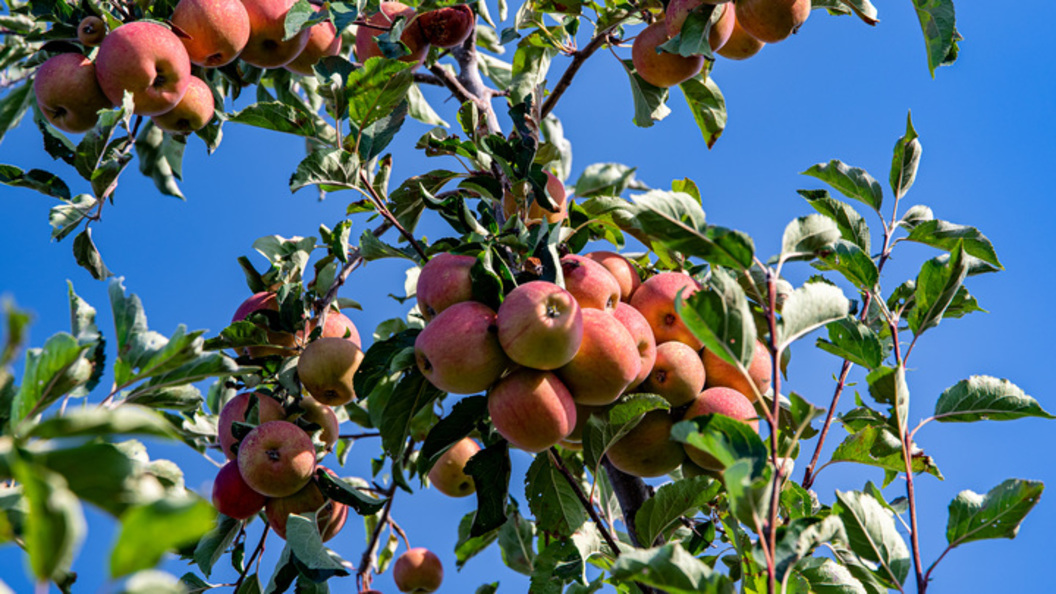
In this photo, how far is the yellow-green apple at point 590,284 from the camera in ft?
6.97

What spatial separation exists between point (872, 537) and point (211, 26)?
8.31 ft

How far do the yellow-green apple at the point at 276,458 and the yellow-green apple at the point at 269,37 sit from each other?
4.58ft

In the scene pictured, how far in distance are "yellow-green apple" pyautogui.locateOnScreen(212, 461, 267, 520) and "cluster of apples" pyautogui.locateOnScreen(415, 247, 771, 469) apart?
0.86 m

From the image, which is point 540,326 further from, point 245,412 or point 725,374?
point 245,412

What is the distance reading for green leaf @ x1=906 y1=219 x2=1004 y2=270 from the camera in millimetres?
2166

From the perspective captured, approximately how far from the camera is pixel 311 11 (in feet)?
8.74

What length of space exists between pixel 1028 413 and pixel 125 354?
1937mm

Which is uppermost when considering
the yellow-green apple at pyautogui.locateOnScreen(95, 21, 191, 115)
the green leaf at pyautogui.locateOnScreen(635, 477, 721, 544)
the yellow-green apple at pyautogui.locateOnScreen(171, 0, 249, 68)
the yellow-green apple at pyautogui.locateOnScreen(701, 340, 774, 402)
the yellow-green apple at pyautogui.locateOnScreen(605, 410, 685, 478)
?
the yellow-green apple at pyautogui.locateOnScreen(171, 0, 249, 68)

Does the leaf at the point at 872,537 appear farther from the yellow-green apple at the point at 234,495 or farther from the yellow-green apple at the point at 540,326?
the yellow-green apple at the point at 234,495

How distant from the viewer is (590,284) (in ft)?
6.97

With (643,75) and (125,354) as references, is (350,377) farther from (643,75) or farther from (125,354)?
(643,75)

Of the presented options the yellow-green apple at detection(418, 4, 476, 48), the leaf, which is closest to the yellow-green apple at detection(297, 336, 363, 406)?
the yellow-green apple at detection(418, 4, 476, 48)

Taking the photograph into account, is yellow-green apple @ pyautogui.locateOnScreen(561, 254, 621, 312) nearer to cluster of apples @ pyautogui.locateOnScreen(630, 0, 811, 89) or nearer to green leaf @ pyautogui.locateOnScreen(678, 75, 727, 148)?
cluster of apples @ pyautogui.locateOnScreen(630, 0, 811, 89)

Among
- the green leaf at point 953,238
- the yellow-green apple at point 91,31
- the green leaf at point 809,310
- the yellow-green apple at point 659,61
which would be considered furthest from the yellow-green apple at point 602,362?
the yellow-green apple at point 91,31
